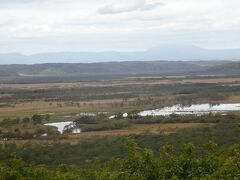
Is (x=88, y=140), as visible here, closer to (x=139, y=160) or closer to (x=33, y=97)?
(x=139, y=160)

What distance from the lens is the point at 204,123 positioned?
2298 inches

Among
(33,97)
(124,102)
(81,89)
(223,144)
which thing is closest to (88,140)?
(223,144)

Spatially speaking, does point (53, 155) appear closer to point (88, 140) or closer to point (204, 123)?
point (88, 140)

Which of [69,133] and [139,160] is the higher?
[139,160]

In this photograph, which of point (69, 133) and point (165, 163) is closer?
point (165, 163)

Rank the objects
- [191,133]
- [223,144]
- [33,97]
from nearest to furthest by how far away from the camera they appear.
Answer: [223,144]
[191,133]
[33,97]

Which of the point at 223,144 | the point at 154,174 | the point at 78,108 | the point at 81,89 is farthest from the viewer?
the point at 81,89

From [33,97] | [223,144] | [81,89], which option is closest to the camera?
[223,144]

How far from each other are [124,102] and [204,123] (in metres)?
32.5

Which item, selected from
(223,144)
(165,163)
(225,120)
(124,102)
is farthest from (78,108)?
(165,163)

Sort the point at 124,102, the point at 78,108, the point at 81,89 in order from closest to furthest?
the point at 78,108, the point at 124,102, the point at 81,89

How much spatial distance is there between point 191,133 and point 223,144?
7.55 meters

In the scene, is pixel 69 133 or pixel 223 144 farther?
pixel 69 133

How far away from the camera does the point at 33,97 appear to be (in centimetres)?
10431
